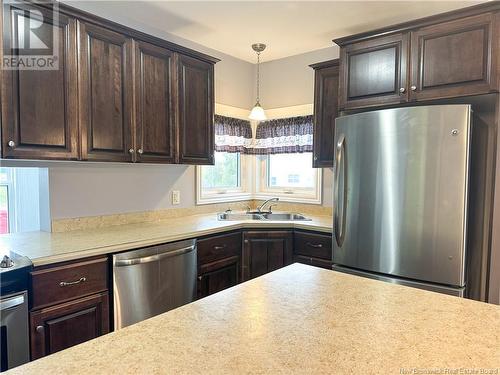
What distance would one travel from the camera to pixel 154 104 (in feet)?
8.09

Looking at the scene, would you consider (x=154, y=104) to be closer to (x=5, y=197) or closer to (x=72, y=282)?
(x=72, y=282)

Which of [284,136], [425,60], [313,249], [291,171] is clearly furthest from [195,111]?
[425,60]

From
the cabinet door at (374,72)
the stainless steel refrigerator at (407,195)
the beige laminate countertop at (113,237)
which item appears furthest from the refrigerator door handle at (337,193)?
the cabinet door at (374,72)

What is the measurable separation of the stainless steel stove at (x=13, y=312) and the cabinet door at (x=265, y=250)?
5.16 feet

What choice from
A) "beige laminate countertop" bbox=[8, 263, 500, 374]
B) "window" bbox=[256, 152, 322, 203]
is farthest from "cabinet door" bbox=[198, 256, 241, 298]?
"beige laminate countertop" bbox=[8, 263, 500, 374]

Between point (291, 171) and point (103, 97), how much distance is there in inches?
81.7

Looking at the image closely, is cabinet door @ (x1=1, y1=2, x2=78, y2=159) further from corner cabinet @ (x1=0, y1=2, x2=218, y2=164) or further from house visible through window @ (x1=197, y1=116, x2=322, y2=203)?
house visible through window @ (x1=197, y1=116, x2=322, y2=203)

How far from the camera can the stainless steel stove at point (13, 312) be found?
1504 millimetres

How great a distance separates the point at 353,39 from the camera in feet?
8.39

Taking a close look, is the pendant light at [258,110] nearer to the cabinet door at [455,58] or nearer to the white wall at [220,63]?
the white wall at [220,63]

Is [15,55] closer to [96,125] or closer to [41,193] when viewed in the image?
[96,125]

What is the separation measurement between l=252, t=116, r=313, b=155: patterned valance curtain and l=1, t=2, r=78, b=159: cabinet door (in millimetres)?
2034

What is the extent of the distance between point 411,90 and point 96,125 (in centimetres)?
207

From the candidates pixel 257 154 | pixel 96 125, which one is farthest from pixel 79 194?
pixel 257 154
